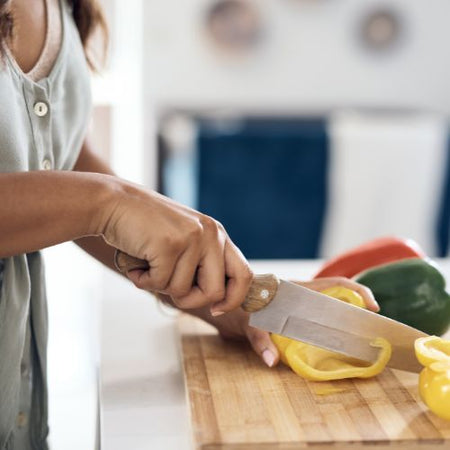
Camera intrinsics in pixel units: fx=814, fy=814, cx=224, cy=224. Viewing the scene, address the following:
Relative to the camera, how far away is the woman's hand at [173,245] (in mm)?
812

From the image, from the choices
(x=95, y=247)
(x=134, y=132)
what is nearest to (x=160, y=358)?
(x=95, y=247)

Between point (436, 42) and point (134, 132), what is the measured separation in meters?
2.41

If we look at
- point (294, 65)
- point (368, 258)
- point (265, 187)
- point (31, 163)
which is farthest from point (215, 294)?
point (294, 65)

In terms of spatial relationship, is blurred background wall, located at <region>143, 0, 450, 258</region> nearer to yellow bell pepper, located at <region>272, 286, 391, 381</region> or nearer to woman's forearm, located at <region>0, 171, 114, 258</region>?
yellow bell pepper, located at <region>272, 286, 391, 381</region>

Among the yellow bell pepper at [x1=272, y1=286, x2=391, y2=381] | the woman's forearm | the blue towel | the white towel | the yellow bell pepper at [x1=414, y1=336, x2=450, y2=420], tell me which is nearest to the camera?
the woman's forearm

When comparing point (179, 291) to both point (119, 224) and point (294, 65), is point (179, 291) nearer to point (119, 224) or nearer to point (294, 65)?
point (119, 224)

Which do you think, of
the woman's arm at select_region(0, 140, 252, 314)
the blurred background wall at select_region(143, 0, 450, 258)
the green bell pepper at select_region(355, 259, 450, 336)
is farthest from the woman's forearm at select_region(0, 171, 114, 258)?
the blurred background wall at select_region(143, 0, 450, 258)

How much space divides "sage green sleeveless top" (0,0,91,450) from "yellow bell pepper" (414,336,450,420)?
472 mm

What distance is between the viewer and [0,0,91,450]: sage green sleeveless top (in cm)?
91

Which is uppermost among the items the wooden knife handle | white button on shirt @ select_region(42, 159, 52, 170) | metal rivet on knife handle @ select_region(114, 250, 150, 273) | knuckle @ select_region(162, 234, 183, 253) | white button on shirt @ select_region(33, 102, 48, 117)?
white button on shirt @ select_region(33, 102, 48, 117)

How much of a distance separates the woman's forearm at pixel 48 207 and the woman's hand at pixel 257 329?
1.17ft

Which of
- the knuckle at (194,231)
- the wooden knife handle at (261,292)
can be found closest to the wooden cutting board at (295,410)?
the wooden knife handle at (261,292)

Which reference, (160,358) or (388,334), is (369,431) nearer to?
(388,334)

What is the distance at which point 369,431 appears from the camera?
89 centimetres
